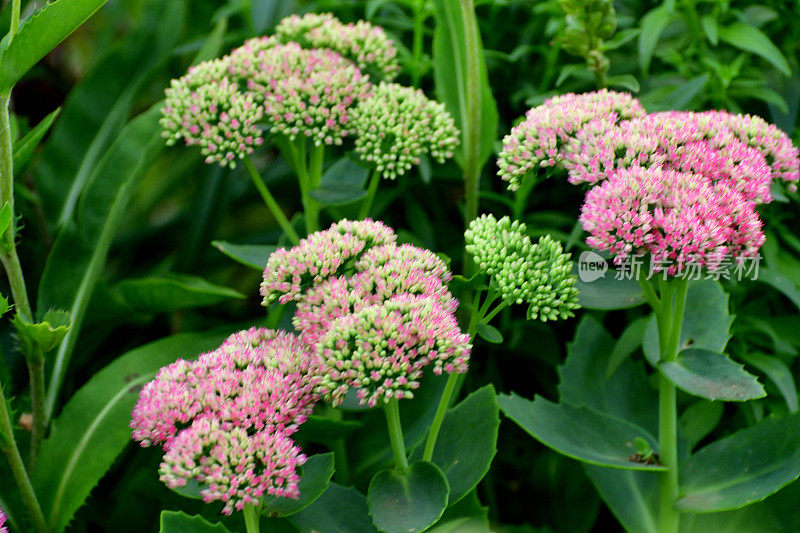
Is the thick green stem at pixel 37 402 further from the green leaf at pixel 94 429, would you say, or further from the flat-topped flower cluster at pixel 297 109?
the flat-topped flower cluster at pixel 297 109

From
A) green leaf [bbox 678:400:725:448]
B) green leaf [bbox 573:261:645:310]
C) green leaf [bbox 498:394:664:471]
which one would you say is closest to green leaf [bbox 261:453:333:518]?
green leaf [bbox 498:394:664:471]

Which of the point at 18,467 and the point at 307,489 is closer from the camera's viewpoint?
the point at 307,489

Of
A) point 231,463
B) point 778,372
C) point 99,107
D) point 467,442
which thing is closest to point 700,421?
point 778,372

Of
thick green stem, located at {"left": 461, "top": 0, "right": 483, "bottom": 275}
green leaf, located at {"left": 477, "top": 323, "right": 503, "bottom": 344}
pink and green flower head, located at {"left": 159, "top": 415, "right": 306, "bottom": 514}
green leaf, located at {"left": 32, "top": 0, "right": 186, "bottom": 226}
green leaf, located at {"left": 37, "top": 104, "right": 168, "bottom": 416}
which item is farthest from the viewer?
green leaf, located at {"left": 32, "top": 0, "right": 186, "bottom": 226}

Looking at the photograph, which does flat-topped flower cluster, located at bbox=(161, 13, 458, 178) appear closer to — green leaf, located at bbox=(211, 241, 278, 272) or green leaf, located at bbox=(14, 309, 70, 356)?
green leaf, located at bbox=(211, 241, 278, 272)

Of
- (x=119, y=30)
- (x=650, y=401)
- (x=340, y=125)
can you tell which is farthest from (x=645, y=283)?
(x=119, y=30)

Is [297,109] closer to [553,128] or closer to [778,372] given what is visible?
[553,128]
